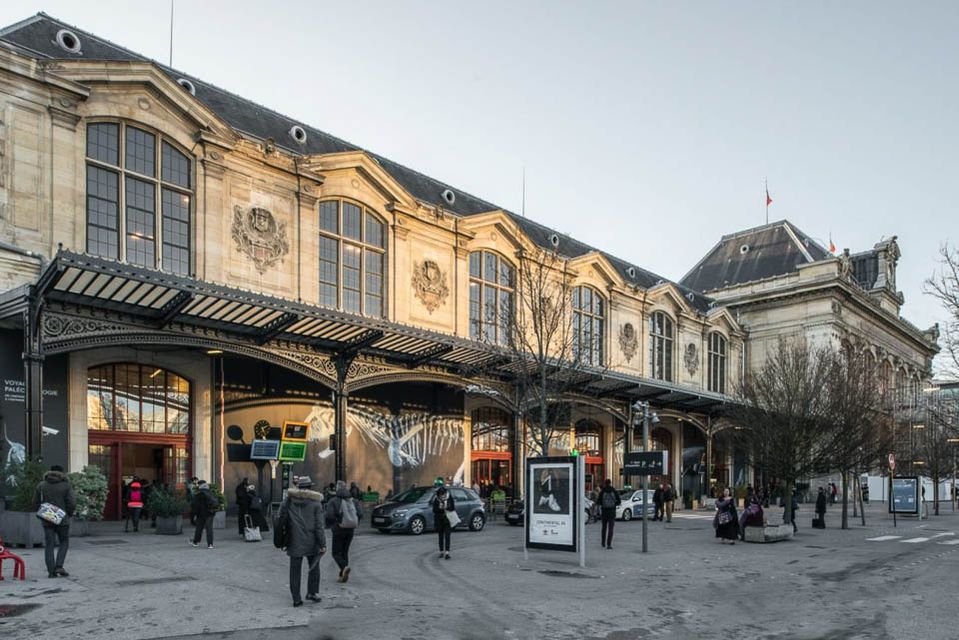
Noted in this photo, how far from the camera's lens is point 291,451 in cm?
2402

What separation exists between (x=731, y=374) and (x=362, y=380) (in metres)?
38.1

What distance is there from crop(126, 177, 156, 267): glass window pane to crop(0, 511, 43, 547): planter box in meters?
9.57

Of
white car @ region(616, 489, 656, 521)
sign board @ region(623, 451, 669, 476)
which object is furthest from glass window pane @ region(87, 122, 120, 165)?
white car @ region(616, 489, 656, 521)

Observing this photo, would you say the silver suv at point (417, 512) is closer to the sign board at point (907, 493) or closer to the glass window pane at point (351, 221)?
the glass window pane at point (351, 221)

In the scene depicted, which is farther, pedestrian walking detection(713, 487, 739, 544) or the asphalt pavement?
pedestrian walking detection(713, 487, 739, 544)

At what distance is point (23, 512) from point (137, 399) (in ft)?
27.4

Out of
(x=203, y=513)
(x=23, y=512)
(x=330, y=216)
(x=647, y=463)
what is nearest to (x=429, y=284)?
(x=330, y=216)

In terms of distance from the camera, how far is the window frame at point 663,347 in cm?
5072

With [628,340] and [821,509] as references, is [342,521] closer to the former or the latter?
[821,509]

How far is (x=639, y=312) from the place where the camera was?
49.1 m

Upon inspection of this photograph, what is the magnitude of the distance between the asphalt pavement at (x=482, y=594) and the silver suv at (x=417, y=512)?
268 centimetres

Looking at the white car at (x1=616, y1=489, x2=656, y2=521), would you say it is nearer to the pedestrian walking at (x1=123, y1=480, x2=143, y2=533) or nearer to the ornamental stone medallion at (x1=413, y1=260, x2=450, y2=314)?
the ornamental stone medallion at (x1=413, y1=260, x2=450, y2=314)

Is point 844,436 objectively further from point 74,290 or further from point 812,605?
point 74,290

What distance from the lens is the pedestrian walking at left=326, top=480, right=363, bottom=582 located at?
13.8 meters
